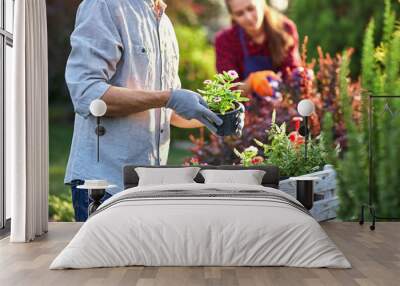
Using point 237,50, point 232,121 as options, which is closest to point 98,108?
point 232,121

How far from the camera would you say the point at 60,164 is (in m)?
8.10

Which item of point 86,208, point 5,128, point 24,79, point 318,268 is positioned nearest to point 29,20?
point 24,79

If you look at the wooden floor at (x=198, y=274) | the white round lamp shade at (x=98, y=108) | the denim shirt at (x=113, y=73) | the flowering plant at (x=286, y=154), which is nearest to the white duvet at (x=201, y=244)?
the wooden floor at (x=198, y=274)

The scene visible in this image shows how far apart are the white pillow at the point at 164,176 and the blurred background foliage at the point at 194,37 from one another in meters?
1.19

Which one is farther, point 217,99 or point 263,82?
point 263,82

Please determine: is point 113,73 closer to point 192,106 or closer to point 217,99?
point 192,106

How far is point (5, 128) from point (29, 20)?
116cm

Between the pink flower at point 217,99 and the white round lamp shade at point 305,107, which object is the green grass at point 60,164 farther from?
the white round lamp shade at point 305,107

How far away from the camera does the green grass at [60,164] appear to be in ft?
26.0

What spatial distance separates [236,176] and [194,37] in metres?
2.09

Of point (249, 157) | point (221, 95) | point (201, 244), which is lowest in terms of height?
point (201, 244)

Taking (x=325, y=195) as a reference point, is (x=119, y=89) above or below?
above

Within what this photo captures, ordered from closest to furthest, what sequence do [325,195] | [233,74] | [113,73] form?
1. [113,73]
2. [233,74]
3. [325,195]

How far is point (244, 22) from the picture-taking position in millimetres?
7855
